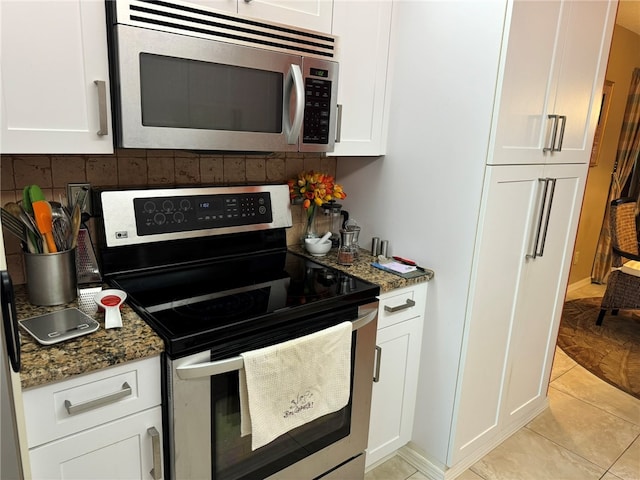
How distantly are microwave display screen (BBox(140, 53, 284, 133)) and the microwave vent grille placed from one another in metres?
0.08

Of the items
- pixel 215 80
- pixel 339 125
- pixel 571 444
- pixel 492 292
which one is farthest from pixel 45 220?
pixel 571 444

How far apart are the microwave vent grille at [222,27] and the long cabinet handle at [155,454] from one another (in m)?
1.06

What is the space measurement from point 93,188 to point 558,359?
2.96m

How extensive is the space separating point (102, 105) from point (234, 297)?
0.66 metres

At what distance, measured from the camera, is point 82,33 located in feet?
3.90

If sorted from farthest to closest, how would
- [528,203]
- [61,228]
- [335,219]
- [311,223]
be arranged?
1. [335,219]
2. [311,223]
3. [528,203]
4. [61,228]

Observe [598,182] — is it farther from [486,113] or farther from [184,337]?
[184,337]

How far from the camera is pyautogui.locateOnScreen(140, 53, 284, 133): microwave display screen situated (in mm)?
1297

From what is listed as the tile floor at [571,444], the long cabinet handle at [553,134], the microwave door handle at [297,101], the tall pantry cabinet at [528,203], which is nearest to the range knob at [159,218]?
the microwave door handle at [297,101]

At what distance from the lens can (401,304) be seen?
1787 mm

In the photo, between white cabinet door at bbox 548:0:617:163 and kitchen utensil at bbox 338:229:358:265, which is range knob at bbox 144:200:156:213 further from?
white cabinet door at bbox 548:0:617:163

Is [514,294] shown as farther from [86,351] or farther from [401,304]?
[86,351]

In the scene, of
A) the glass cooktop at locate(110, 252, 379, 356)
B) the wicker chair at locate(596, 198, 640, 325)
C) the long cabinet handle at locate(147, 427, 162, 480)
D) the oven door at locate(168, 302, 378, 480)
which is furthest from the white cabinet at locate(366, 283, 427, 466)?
the wicker chair at locate(596, 198, 640, 325)

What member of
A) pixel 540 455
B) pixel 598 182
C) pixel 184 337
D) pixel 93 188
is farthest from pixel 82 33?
pixel 598 182
